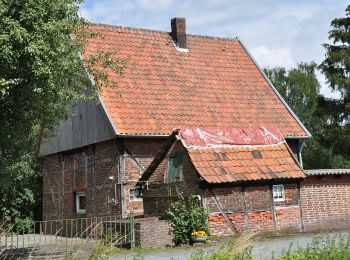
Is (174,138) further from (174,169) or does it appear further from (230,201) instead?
(230,201)

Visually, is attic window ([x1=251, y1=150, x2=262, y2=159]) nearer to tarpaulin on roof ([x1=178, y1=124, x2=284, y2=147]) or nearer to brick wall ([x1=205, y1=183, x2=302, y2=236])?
tarpaulin on roof ([x1=178, y1=124, x2=284, y2=147])

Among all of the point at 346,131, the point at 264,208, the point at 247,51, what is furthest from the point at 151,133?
the point at 346,131

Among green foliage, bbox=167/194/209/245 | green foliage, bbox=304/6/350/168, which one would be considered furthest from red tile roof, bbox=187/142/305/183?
green foliage, bbox=304/6/350/168

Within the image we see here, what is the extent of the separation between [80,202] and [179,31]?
30.5 feet

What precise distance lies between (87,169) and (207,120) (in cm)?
531

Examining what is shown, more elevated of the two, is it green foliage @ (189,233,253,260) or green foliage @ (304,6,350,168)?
green foliage @ (304,6,350,168)

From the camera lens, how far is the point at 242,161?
17.0 metres

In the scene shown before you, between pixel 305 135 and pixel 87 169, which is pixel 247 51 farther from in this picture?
pixel 87 169

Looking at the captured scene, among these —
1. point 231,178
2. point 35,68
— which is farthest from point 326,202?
point 35,68

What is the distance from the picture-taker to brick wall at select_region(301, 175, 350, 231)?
707 inches

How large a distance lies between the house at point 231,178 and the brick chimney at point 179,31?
8133 millimetres

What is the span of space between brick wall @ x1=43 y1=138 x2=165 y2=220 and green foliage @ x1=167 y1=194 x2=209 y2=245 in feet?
11.9

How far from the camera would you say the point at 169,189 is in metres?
16.9

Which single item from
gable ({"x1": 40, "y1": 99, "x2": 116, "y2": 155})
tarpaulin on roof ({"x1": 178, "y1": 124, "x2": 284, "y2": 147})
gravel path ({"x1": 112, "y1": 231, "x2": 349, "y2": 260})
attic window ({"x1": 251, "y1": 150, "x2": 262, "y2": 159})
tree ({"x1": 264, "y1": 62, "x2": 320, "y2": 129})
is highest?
tree ({"x1": 264, "y1": 62, "x2": 320, "y2": 129})
